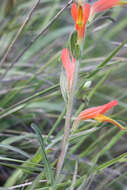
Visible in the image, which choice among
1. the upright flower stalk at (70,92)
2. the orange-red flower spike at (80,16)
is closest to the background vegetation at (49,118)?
the upright flower stalk at (70,92)

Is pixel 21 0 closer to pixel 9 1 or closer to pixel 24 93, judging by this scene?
pixel 9 1

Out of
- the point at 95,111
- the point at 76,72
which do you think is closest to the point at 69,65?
the point at 76,72

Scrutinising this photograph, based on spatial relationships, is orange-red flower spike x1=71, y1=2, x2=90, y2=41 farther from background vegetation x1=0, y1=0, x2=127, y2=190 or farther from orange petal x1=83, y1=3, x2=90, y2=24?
background vegetation x1=0, y1=0, x2=127, y2=190

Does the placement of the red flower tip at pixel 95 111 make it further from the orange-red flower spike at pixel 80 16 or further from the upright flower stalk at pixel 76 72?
the orange-red flower spike at pixel 80 16

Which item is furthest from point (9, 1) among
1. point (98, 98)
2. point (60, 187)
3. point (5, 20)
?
point (60, 187)

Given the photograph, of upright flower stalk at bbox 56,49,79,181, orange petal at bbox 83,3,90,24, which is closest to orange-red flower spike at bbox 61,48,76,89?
upright flower stalk at bbox 56,49,79,181

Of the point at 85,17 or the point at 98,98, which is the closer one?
the point at 85,17
